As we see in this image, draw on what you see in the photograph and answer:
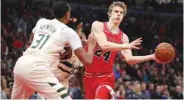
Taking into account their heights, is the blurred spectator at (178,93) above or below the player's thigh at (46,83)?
below

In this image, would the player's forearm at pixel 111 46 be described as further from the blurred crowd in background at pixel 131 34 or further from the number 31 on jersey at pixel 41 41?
the blurred crowd in background at pixel 131 34

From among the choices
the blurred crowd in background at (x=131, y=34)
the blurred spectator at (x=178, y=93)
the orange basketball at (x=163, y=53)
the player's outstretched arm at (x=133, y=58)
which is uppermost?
the orange basketball at (x=163, y=53)

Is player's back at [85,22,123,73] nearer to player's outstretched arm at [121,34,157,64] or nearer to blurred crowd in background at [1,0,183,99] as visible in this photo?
player's outstretched arm at [121,34,157,64]

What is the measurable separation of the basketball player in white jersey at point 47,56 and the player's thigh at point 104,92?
1.61 m

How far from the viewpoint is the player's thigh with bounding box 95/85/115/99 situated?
9.16 metres

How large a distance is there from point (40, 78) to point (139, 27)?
1499cm

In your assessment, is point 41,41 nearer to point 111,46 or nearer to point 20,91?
point 20,91

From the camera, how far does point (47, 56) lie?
7.53 m

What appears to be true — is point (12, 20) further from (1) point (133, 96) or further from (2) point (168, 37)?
(2) point (168, 37)

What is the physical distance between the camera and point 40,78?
7363 mm

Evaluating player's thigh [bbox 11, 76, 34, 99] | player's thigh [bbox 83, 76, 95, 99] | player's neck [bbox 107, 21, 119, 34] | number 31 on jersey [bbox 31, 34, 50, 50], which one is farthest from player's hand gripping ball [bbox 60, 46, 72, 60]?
player's neck [bbox 107, 21, 119, 34]

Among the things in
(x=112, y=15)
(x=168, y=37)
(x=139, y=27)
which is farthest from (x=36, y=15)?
(x=112, y=15)

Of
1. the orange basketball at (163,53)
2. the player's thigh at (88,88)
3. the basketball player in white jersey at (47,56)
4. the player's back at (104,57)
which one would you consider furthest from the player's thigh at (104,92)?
the basketball player in white jersey at (47,56)

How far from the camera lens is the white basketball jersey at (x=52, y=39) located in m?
7.43
